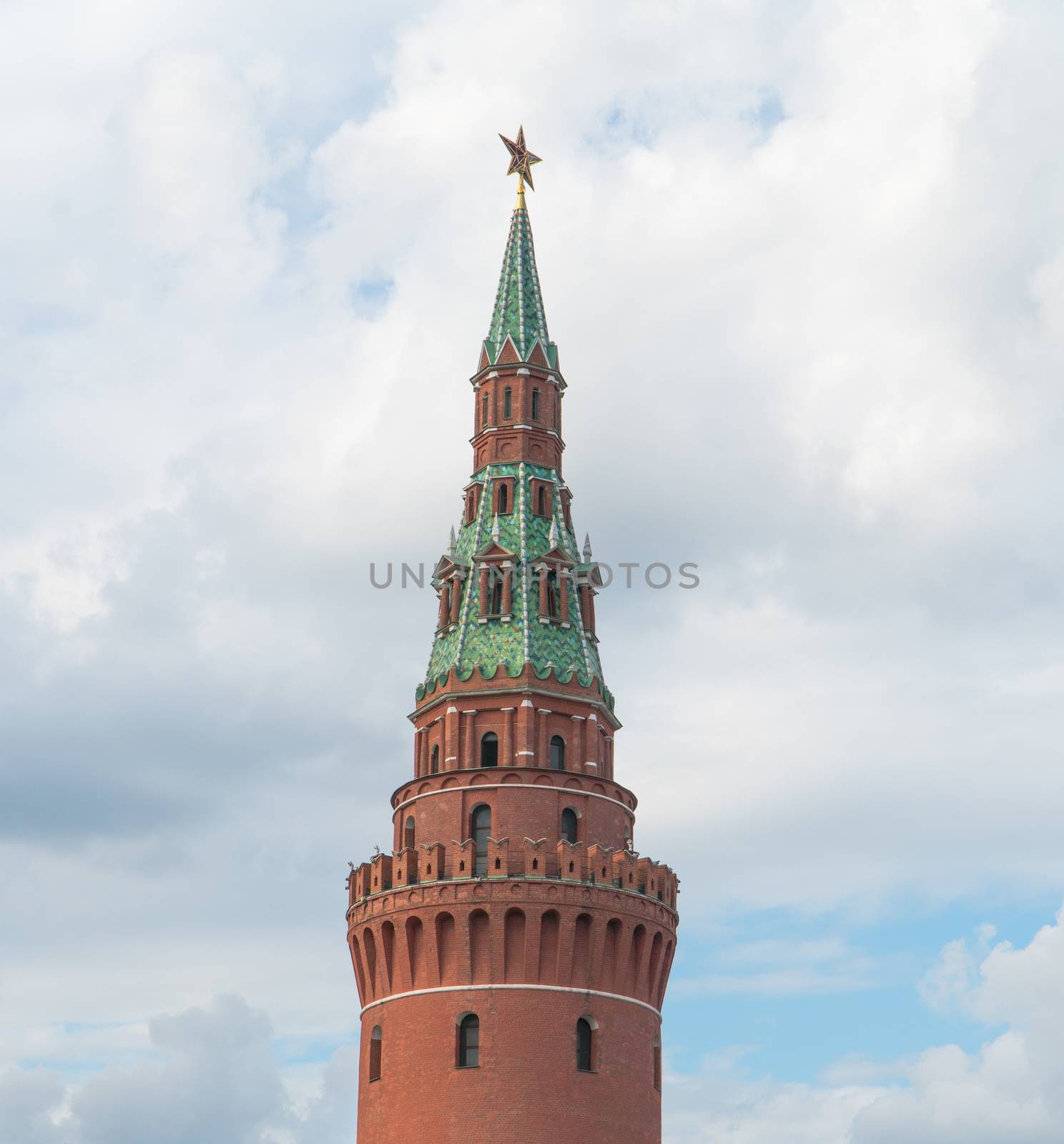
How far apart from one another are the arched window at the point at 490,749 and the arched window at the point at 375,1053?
37.3 ft

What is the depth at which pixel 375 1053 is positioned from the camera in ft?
243

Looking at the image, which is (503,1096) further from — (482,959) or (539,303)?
(539,303)

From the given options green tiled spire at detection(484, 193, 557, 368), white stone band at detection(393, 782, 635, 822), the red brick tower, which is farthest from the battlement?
green tiled spire at detection(484, 193, 557, 368)

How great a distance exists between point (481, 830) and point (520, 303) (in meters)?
25.6

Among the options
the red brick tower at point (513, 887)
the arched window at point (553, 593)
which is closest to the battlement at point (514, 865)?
the red brick tower at point (513, 887)

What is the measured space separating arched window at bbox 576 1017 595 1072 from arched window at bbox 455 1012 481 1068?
3.77 meters

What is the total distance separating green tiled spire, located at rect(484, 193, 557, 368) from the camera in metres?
86.6

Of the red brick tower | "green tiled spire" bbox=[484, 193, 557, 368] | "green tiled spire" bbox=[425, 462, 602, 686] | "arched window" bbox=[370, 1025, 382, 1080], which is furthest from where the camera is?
"green tiled spire" bbox=[484, 193, 557, 368]

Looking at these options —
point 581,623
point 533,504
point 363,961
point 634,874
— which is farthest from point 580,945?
point 533,504

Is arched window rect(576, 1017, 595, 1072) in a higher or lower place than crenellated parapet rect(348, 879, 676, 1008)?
lower

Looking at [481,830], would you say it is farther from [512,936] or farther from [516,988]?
[516,988]

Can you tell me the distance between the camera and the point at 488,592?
8094 cm

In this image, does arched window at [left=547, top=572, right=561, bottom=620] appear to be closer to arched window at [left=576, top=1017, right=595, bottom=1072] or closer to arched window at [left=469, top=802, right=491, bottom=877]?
arched window at [left=469, top=802, right=491, bottom=877]

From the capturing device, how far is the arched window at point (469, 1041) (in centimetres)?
7075
